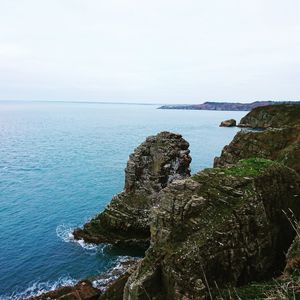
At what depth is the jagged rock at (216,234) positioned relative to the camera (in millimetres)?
14875

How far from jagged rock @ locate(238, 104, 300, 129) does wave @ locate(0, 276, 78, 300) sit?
90383mm

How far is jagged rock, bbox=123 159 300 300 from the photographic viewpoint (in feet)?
48.8

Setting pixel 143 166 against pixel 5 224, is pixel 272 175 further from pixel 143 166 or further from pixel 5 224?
pixel 5 224

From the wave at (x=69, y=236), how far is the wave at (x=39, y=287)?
571cm

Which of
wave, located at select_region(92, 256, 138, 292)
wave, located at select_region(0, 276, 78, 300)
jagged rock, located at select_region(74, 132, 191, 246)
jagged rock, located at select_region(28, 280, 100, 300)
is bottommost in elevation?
wave, located at select_region(0, 276, 78, 300)

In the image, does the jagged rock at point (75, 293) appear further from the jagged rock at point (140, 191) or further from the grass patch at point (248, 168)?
the grass patch at point (248, 168)

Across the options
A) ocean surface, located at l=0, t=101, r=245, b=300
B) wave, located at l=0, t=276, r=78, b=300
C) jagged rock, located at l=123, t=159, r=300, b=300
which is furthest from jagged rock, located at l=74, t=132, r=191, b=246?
jagged rock, located at l=123, t=159, r=300, b=300

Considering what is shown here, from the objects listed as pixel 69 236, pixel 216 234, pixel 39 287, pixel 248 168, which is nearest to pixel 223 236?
pixel 216 234

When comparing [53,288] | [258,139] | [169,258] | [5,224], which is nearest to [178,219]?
[169,258]

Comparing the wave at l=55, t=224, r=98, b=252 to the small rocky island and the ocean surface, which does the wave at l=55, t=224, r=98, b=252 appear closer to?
the ocean surface

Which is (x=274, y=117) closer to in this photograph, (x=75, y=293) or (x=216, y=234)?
(x=75, y=293)

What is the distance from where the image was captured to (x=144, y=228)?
35281 millimetres

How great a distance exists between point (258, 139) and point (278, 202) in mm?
28684

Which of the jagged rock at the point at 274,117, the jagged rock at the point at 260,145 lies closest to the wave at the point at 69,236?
the jagged rock at the point at 260,145
